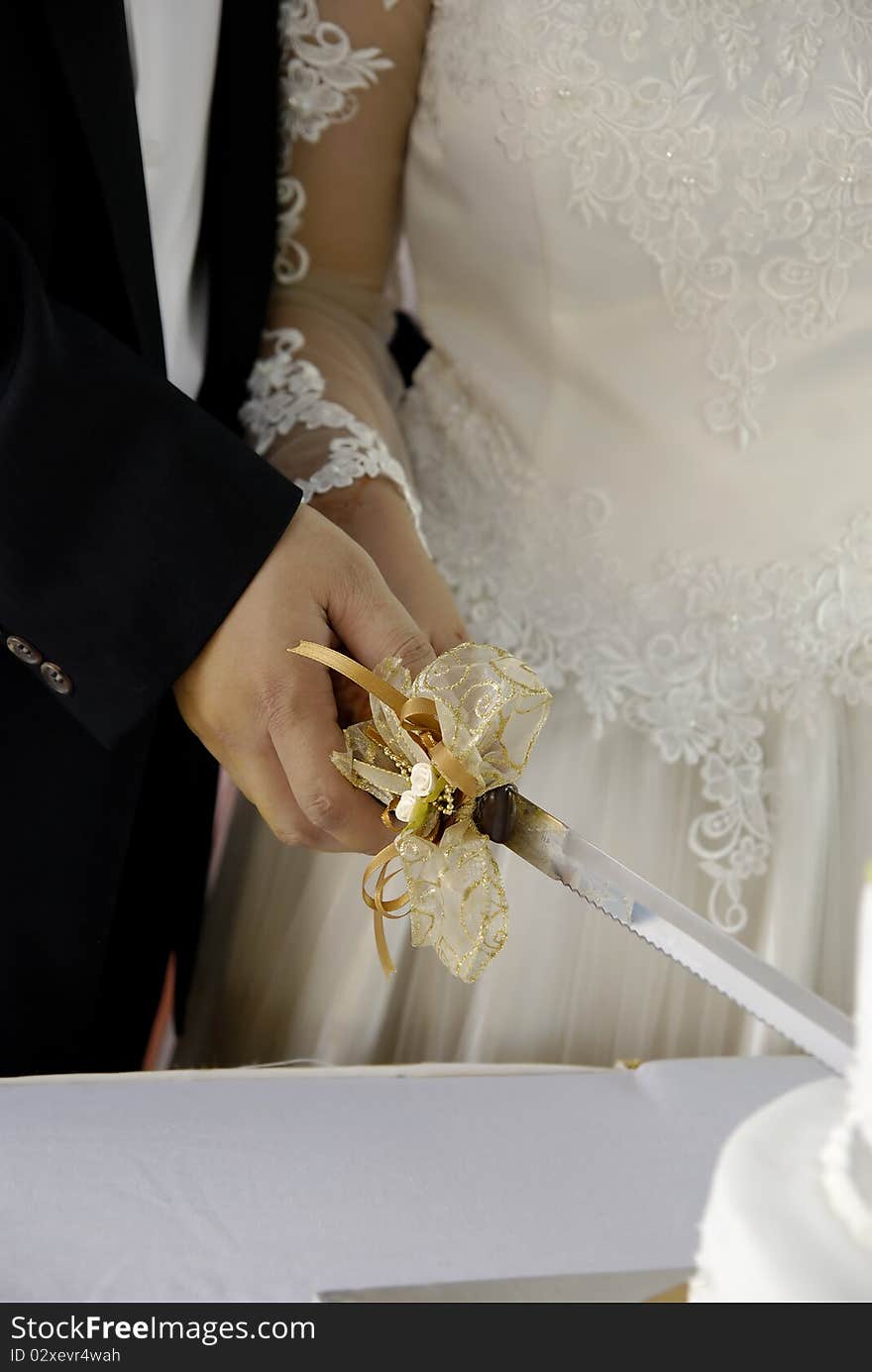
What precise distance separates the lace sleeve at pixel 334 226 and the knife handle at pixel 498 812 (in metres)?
0.28

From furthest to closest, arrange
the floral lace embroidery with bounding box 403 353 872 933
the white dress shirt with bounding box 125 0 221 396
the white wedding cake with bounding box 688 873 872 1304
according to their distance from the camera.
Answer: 1. the floral lace embroidery with bounding box 403 353 872 933
2. the white dress shirt with bounding box 125 0 221 396
3. the white wedding cake with bounding box 688 873 872 1304

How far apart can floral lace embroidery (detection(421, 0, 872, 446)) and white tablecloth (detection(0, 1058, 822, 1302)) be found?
462mm

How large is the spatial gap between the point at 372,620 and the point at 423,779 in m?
0.10

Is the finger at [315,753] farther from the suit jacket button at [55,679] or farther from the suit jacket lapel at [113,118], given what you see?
the suit jacket lapel at [113,118]

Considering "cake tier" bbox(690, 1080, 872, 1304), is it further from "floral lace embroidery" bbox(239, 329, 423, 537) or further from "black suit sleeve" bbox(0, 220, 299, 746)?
"floral lace embroidery" bbox(239, 329, 423, 537)

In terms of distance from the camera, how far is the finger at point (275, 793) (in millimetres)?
552

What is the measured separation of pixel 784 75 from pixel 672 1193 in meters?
0.64

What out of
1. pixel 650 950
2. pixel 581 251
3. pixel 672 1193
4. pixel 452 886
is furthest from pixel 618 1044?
pixel 581 251

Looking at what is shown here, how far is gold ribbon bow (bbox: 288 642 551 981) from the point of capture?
49 centimetres

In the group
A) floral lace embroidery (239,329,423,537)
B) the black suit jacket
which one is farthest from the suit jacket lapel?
floral lace embroidery (239,329,423,537)

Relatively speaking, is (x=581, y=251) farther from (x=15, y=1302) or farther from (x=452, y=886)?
(x=15, y=1302)

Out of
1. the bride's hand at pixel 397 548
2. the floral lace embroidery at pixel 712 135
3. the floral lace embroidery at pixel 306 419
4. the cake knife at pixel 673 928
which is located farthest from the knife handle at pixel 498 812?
the floral lace embroidery at pixel 712 135

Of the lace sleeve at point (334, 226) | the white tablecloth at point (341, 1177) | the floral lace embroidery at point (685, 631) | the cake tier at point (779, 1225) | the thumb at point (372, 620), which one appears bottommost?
the white tablecloth at point (341, 1177)

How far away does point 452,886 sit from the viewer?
1.62ft
